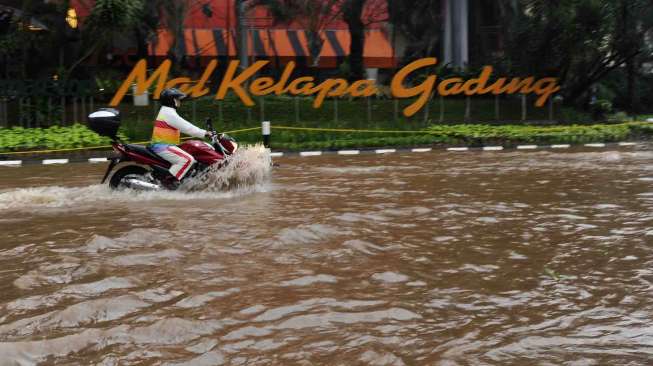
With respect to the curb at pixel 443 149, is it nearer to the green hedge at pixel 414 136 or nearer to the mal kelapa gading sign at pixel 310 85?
the green hedge at pixel 414 136

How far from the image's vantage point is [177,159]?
10.0 meters

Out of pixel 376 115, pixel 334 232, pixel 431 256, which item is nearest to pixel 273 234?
pixel 334 232

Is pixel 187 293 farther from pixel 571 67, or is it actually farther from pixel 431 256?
pixel 571 67

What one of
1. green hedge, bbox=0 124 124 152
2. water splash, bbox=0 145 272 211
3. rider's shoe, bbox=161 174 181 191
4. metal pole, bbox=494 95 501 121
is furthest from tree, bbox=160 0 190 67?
rider's shoe, bbox=161 174 181 191

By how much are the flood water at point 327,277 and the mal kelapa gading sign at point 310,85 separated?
38.2 ft

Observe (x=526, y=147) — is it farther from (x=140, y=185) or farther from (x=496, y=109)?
(x=140, y=185)

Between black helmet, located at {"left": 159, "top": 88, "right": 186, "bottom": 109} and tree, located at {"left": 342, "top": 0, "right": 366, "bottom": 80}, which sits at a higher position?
tree, located at {"left": 342, "top": 0, "right": 366, "bottom": 80}

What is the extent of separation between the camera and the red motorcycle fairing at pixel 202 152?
33.4 ft

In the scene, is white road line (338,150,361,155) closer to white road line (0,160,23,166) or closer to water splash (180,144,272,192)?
white road line (0,160,23,166)

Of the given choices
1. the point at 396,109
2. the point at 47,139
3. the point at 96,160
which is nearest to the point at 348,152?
the point at 96,160

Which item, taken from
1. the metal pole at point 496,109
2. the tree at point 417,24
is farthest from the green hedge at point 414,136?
the tree at point 417,24

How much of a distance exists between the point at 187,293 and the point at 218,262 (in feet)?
3.12

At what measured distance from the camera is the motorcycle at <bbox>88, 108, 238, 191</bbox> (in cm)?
1001

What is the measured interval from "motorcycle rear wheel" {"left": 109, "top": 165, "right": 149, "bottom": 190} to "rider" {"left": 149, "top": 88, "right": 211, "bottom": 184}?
1.23 feet
